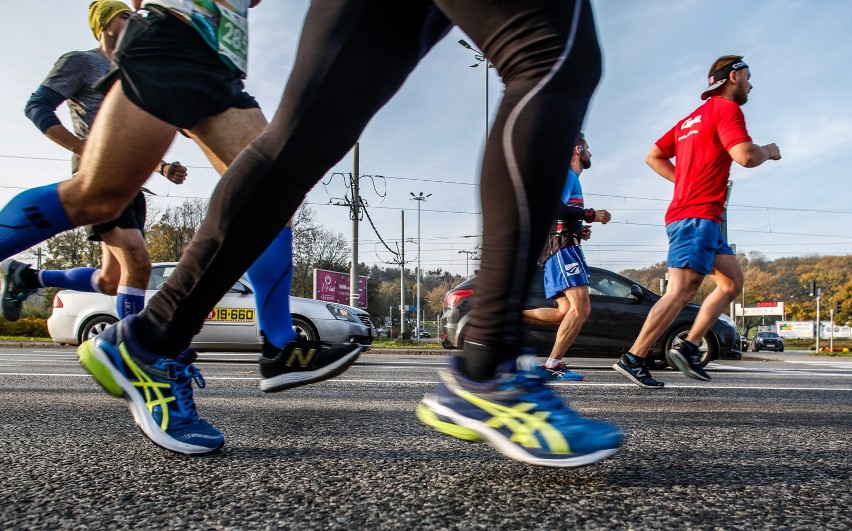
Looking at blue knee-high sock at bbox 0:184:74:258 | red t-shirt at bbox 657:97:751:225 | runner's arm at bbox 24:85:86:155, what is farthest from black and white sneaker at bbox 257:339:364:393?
red t-shirt at bbox 657:97:751:225

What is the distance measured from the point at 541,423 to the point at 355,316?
28.0 ft

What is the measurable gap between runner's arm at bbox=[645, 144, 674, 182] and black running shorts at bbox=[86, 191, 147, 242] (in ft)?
10.5

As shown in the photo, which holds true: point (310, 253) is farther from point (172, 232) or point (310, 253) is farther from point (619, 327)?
point (619, 327)

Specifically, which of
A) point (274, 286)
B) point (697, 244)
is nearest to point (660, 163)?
point (697, 244)

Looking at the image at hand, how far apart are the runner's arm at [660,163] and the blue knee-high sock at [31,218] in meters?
3.49

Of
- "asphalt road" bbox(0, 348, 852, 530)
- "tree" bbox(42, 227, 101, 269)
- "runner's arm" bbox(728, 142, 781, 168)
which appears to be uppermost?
"tree" bbox(42, 227, 101, 269)

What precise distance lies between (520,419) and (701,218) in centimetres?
297

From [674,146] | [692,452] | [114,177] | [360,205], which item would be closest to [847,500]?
[692,452]

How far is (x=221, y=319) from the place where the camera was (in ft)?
26.6

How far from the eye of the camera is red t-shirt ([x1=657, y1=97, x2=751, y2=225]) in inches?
134

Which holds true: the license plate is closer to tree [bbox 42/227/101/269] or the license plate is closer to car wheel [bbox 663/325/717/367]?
car wheel [bbox 663/325/717/367]

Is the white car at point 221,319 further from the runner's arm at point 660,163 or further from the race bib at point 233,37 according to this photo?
the race bib at point 233,37

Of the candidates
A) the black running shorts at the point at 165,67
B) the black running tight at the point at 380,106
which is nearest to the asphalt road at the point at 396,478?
the black running tight at the point at 380,106

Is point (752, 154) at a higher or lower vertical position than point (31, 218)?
higher
